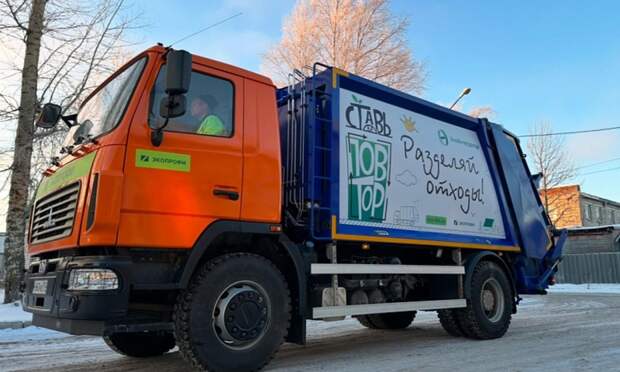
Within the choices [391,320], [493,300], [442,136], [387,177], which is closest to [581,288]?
[391,320]

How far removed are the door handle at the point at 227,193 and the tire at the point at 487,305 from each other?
Answer: 159 inches

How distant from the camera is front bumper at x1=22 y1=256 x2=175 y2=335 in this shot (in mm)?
3953

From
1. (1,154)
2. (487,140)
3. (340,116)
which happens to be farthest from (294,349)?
(1,154)

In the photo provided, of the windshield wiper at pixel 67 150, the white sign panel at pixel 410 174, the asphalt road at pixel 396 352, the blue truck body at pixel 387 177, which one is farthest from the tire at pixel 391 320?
the windshield wiper at pixel 67 150

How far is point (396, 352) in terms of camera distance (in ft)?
20.5

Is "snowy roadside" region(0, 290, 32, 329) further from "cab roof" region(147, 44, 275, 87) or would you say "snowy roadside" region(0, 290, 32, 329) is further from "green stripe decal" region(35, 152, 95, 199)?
"cab roof" region(147, 44, 275, 87)

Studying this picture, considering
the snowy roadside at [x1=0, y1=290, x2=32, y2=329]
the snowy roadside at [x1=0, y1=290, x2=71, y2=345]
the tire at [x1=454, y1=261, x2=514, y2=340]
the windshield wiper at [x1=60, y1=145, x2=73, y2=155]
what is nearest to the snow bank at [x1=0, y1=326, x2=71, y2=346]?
the snowy roadside at [x1=0, y1=290, x2=71, y2=345]

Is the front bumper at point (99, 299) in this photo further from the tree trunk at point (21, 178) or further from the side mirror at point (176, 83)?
the tree trunk at point (21, 178)

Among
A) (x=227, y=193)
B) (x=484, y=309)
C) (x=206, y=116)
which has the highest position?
(x=206, y=116)

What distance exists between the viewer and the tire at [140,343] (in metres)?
5.78

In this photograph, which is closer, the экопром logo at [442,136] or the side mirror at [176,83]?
the side mirror at [176,83]

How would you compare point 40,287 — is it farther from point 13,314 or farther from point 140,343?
point 13,314

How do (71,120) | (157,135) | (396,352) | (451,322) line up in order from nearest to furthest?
(157,135), (71,120), (396,352), (451,322)

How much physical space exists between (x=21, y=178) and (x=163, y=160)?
29.9ft
